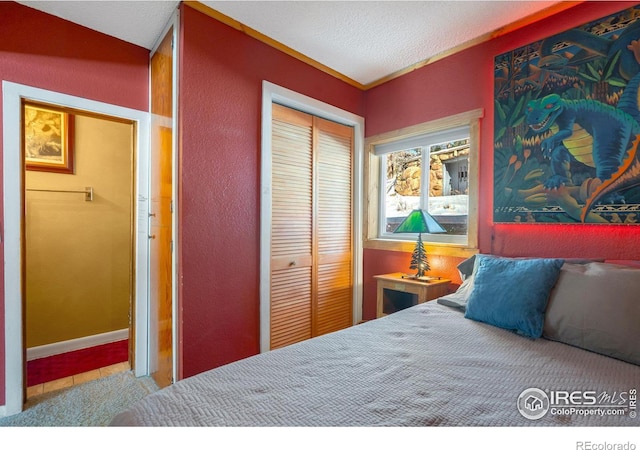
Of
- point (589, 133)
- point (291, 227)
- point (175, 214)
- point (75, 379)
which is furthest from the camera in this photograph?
point (291, 227)

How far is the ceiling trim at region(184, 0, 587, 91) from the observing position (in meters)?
1.87

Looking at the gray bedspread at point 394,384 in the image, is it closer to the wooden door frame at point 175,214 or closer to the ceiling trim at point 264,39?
the wooden door frame at point 175,214

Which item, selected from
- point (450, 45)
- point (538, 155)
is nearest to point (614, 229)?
point (538, 155)

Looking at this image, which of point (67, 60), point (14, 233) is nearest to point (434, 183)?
point (67, 60)

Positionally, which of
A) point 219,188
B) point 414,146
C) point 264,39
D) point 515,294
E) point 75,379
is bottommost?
Answer: point 75,379

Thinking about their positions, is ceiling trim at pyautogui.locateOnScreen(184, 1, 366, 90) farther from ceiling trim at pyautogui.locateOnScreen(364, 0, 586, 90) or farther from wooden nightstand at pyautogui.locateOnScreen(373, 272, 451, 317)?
wooden nightstand at pyautogui.locateOnScreen(373, 272, 451, 317)

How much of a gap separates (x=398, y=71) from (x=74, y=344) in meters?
3.83

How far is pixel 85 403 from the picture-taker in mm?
1926

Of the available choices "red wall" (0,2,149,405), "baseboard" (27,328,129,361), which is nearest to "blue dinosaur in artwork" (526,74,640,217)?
"red wall" (0,2,149,405)

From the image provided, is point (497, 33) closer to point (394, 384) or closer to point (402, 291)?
point (402, 291)

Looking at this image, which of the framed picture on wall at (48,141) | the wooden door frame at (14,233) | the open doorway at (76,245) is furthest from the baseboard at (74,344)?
the framed picture on wall at (48,141)

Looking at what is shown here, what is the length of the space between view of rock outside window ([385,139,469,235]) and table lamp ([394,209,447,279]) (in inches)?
12.7

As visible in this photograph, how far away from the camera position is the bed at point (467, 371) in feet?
2.74
